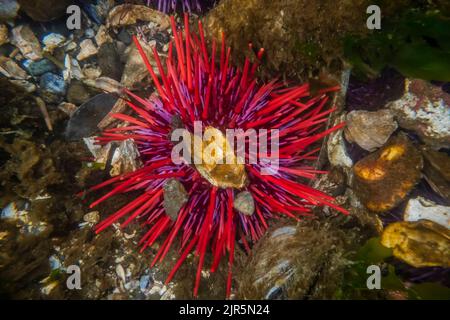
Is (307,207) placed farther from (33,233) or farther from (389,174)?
(33,233)

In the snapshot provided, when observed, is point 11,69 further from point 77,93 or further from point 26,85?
point 77,93

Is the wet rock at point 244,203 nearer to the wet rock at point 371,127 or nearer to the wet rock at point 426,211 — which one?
the wet rock at point 371,127

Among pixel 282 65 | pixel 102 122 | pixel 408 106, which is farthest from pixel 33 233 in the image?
pixel 408 106

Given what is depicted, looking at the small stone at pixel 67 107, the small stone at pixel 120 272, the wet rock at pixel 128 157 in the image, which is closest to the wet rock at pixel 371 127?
the wet rock at pixel 128 157

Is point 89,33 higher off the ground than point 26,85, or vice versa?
point 89,33

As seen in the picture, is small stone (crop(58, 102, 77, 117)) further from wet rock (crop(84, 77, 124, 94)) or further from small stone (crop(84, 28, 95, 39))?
small stone (crop(84, 28, 95, 39))

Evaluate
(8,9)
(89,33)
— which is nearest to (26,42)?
(8,9)
